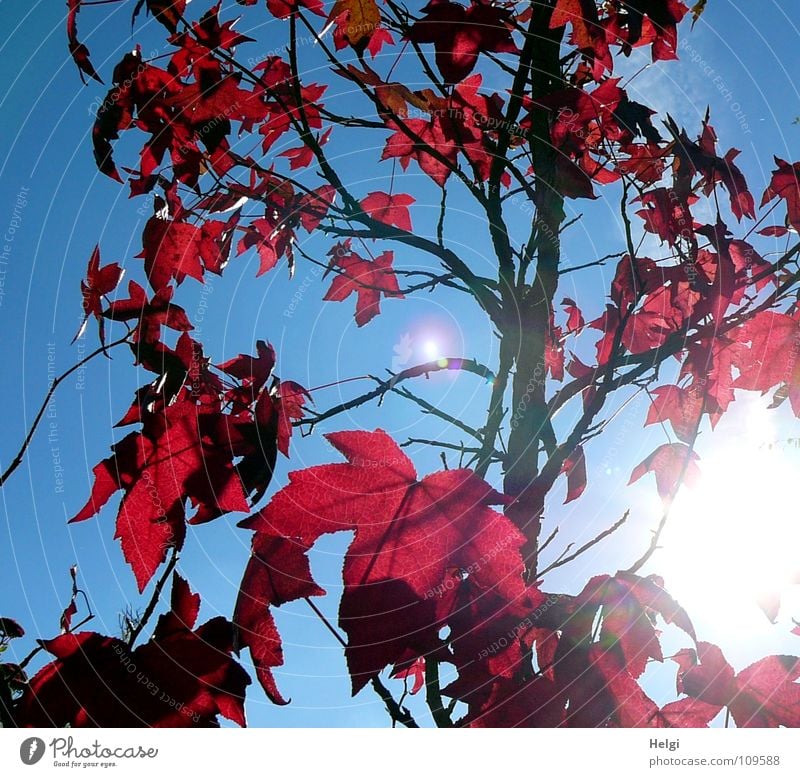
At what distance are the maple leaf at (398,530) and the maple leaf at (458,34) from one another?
397 millimetres

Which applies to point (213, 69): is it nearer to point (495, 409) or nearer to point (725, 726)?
point (495, 409)

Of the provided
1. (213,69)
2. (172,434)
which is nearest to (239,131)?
(213,69)

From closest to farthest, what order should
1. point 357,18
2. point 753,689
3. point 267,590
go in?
point 267,590, point 753,689, point 357,18

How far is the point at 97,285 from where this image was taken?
69 cm

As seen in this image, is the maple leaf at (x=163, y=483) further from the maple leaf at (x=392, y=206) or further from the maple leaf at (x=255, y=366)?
the maple leaf at (x=392, y=206)

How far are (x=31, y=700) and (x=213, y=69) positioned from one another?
2.22ft

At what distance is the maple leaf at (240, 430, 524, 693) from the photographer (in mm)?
423

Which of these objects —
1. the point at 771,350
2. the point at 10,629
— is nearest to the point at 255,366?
the point at 10,629

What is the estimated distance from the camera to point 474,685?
470mm

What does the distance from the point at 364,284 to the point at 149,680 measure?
1.86 ft
